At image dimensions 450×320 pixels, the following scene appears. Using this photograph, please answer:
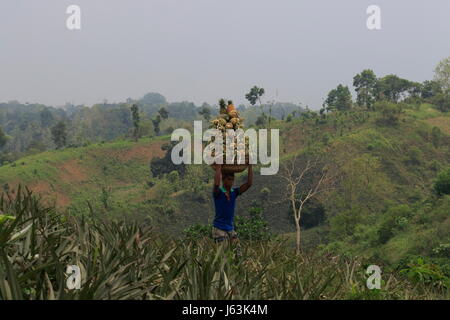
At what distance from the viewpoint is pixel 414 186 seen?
30.8 metres

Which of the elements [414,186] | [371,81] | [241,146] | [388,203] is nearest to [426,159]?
[414,186]

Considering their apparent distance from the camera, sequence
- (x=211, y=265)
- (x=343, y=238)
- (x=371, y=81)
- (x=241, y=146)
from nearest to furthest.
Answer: (x=211, y=265) < (x=241, y=146) < (x=343, y=238) < (x=371, y=81)

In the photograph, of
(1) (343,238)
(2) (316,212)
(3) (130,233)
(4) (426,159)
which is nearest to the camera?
(3) (130,233)

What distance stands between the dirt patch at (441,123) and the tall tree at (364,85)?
35.6 ft

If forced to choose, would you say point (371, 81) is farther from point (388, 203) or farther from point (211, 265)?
point (211, 265)

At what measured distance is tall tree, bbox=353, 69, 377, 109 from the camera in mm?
53125

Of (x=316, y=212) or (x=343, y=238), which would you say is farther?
(x=316, y=212)

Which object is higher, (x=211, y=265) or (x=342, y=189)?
(x=211, y=265)

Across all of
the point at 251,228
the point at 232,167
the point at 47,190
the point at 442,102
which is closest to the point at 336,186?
the point at 251,228

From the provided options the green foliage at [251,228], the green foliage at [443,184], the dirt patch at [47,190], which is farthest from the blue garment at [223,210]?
the dirt patch at [47,190]

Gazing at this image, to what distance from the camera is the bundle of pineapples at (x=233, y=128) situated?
7867mm

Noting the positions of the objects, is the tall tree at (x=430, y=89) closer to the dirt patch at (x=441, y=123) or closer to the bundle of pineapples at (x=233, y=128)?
the dirt patch at (x=441, y=123)

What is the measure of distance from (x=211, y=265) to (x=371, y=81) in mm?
52447

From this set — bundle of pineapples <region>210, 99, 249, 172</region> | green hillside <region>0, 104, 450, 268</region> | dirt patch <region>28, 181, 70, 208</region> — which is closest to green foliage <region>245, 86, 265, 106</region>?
green hillside <region>0, 104, 450, 268</region>
